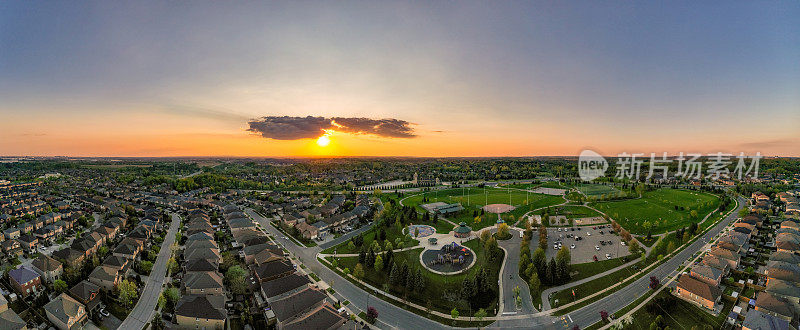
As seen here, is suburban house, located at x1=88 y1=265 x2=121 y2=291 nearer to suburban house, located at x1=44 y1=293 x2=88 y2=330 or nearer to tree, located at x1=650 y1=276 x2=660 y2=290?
suburban house, located at x1=44 y1=293 x2=88 y2=330

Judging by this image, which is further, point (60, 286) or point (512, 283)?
point (512, 283)

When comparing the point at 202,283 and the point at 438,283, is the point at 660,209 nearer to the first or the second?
the point at 438,283

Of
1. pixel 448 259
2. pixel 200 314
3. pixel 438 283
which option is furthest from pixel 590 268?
pixel 200 314

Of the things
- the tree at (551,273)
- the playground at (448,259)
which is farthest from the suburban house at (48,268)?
the tree at (551,273)

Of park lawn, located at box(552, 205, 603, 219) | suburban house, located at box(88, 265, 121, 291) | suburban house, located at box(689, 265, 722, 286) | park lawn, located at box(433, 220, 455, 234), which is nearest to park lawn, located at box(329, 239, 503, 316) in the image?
park lawn, located at box(433, 220, 455, 234)

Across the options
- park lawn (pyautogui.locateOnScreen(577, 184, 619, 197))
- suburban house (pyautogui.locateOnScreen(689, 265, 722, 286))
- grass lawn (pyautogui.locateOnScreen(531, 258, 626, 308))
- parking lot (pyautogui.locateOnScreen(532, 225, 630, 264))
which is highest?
park lawn (pyautogui.locateOnScreen(577, 184, 619, 197))

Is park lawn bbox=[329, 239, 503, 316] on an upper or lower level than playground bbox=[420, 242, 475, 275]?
lower
